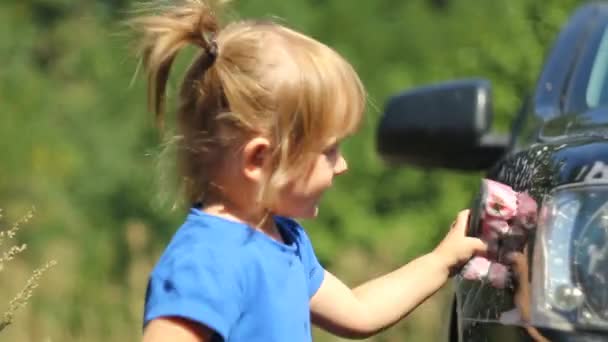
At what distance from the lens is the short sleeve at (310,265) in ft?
11.8

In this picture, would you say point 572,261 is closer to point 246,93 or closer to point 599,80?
point 246,93

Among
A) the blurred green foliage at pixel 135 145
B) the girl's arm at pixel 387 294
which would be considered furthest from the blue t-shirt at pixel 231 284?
the blurred green foliage at pixel 135 145

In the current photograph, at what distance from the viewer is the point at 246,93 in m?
3.38

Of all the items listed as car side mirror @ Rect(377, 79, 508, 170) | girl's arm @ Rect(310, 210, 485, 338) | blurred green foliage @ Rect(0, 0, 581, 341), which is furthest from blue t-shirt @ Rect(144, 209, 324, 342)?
blurred green foliage @ Rect(0, 0, 581, 341)

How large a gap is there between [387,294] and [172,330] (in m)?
0.67

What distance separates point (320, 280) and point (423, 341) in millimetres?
3270

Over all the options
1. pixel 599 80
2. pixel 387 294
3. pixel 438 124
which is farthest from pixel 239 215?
pixel 438 124

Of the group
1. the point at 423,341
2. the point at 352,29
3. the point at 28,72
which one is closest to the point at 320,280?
the point at 423,341

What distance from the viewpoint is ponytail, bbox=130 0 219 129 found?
345 centimetres

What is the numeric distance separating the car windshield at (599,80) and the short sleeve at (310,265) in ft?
3.31

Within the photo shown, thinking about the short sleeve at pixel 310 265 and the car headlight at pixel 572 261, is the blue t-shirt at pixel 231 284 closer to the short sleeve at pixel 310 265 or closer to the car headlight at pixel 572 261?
the short sleeve at pixel 310 265

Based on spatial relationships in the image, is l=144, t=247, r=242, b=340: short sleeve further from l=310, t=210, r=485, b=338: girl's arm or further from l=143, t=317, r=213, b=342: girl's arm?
l=310, t=210, r=485, b=338: girl's arm

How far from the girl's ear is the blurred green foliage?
3.27m

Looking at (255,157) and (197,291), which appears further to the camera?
(255,157)
